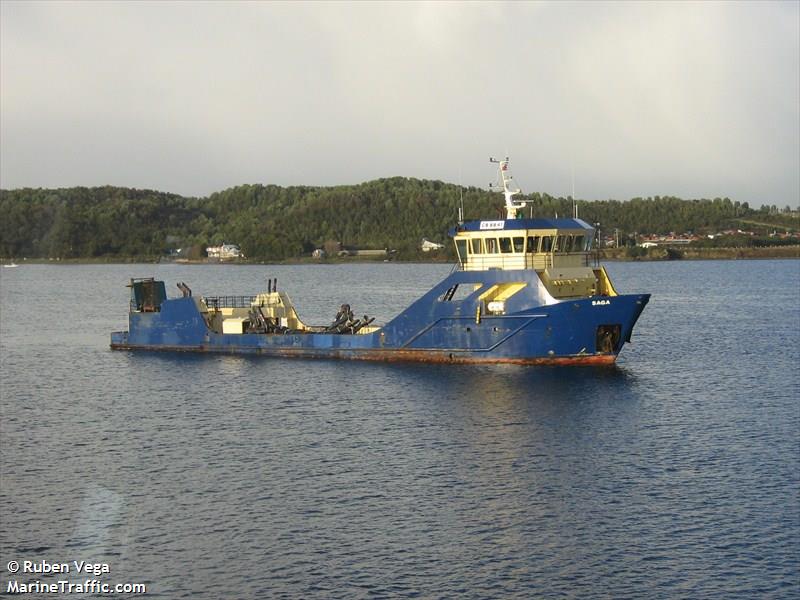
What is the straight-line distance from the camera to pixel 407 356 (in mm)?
45656

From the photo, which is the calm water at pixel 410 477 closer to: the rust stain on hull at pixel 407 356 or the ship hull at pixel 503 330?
the rust stain on hull at pixel 407 356

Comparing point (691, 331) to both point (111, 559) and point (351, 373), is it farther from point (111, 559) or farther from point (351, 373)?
point (111, 559)

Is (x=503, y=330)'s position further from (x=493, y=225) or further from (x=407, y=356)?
(x=407, y=356)

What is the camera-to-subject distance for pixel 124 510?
2573cm

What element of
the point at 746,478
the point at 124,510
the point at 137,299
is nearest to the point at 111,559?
the point at 124,510

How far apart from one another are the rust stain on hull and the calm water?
0.58 metres

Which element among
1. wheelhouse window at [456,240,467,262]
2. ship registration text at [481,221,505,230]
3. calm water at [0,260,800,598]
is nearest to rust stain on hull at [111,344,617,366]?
calm water at [0,260,800,598]

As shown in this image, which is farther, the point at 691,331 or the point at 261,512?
the point at 691,331

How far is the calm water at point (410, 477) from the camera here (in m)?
21.7

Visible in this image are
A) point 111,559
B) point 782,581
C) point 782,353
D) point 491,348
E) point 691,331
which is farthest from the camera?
point 691,331

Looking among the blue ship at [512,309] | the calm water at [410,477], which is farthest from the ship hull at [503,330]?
the calm water at [410,477]

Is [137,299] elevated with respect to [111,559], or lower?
elevated

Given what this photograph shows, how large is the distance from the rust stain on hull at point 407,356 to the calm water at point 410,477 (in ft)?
1.90

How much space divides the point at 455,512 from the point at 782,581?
7514 mm
